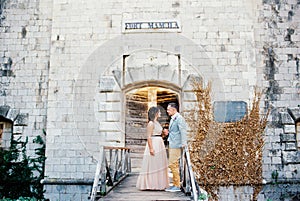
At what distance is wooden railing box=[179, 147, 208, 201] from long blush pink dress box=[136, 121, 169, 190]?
0.84 ft

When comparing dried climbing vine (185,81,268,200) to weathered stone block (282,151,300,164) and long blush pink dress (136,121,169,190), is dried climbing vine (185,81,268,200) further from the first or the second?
long blush pink dress (136,121,169,190)

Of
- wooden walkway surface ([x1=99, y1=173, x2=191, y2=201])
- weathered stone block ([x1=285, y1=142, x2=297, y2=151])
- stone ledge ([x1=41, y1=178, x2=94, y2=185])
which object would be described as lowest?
stone ledge ([x1=41, y1=178, x2=94, y2=185])

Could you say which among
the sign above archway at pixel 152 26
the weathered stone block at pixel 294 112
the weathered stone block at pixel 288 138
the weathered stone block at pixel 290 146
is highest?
the sign above archway at pixel 152 26

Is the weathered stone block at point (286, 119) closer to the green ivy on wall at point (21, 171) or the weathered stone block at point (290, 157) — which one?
the weathered stone block at point (290, 157)

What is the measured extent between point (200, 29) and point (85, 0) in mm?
2491

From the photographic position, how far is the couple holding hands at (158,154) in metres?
5.81

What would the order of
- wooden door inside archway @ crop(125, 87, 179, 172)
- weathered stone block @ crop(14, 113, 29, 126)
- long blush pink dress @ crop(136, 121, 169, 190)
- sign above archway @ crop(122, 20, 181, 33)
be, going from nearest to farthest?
long blush pink dress @ crop(136, 121, 169, 190)
sign above archway @ crop(122, 20, 181, 33)
weathered stone block @ crop(14, 113, 29, 126)
wooden door inside archway @ crop(125, 87, 179, 172)

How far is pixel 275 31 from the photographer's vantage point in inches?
341

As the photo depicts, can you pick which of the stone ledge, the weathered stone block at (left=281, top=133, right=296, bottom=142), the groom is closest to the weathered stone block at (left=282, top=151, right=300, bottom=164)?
the weathered stone block at (left=281, top=133, right=296, bottom=142)

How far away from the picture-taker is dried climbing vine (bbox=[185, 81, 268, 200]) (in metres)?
7.58

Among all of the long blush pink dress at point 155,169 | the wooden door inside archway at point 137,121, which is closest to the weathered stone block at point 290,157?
the wooden door inside archway at point 137,121

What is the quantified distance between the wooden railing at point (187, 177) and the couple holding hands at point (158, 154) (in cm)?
16

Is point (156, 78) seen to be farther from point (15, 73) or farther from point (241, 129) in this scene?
point (15, 73)

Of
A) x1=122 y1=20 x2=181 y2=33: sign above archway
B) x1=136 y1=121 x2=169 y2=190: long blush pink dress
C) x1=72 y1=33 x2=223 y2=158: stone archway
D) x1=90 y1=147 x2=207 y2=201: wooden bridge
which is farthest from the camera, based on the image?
x1=122 y1=20 x2=181 y2=33: sign above archway
